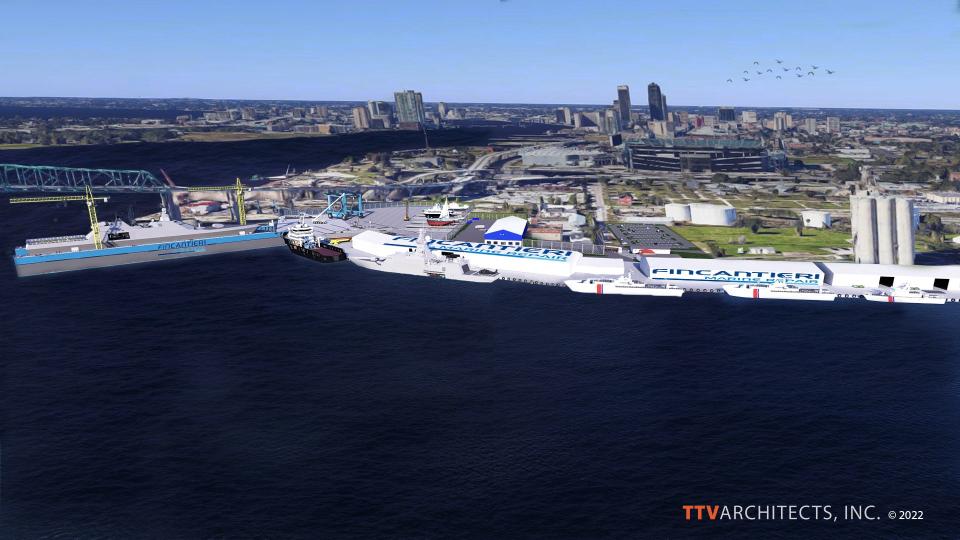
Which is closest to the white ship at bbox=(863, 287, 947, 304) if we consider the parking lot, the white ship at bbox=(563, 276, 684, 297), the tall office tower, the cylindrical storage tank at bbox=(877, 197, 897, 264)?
the cylindrical storage tank at bbox=(877, 197, 897, 264)

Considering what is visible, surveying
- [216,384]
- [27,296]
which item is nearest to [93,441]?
[216,384]

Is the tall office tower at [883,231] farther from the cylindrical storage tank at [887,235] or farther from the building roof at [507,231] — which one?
the building roof at [507,231]

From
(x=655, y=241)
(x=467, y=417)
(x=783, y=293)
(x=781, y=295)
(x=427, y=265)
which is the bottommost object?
(x=781, y=295)

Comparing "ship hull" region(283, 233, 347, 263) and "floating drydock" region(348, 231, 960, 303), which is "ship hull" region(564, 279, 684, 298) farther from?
"ship hull" region(283, 233, 347, 263)

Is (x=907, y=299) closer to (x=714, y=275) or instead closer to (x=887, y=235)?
(x=887, y=235)

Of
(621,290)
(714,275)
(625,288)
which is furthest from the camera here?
(714,275)

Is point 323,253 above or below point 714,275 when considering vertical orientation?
above

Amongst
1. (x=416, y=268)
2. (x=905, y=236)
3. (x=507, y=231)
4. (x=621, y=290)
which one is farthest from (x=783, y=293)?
(x=416, y=268)
